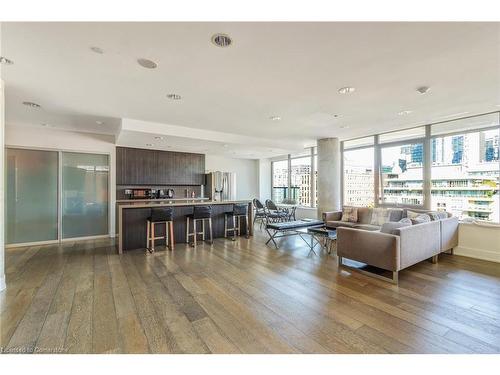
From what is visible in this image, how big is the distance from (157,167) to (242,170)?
3642 mm

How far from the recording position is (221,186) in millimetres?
8539

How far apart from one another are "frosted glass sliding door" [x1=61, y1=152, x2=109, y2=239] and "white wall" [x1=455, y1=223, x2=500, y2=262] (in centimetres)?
790

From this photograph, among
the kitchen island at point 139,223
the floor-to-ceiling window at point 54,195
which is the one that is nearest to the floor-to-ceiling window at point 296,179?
the kitchen island at point 139,223

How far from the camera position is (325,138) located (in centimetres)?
620

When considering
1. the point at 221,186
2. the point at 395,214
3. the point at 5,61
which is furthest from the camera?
the point at 221,186

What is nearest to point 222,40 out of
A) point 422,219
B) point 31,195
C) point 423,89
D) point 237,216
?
point 423,89

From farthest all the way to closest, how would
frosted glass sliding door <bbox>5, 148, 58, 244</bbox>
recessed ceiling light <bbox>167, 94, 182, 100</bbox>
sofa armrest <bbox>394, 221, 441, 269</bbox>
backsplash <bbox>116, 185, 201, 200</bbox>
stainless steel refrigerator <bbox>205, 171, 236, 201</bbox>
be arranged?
stainless steel refrigerator <bbox>205, 171, 236, 201</bbox>, backsplash <bbox>116, 185, 201, 200</bbox>, frosted glass sliding door <bbox>5, 148, 58, 244</bbox>, recessed ceiling light <bbox>167, 94, 182, 100</bbox>, sofa armrest <bbox>394, 221, 441, 269</bbox>

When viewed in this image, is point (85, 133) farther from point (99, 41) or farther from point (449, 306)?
point (449, 306)

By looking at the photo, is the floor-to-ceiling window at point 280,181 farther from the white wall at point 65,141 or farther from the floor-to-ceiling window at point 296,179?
the white wall at point 65,141

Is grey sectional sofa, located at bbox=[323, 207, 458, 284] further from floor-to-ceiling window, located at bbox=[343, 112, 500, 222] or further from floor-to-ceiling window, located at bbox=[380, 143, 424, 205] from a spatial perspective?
floor-to-ceiling window, located at bbox=[380, 143, 424, 205]

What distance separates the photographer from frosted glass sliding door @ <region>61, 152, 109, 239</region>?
550cm

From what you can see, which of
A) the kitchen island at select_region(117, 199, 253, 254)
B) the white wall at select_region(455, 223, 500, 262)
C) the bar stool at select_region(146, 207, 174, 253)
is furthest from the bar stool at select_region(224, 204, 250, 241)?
the white wall at select_region(455, 223, 500, 262)

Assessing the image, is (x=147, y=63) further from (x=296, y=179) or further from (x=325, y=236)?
(x=296, y=179)
